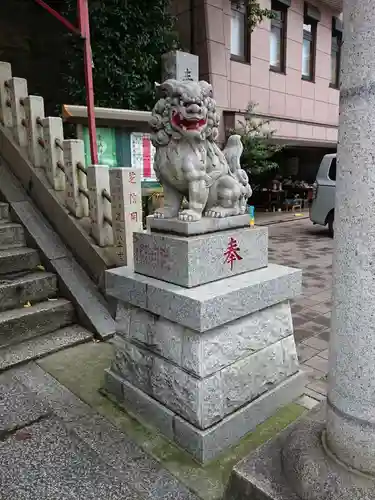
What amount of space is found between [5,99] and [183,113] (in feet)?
13.8

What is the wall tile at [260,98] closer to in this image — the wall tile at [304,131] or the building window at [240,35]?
the building window at [240,35]

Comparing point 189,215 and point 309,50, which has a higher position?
point 309,50

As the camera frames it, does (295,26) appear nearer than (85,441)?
No

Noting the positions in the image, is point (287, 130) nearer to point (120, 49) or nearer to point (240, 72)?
point (240, 72)

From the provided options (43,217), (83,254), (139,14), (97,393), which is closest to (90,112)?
(43,217)

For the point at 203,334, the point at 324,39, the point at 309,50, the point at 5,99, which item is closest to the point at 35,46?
the point at 5,99

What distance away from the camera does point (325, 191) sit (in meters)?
10.5

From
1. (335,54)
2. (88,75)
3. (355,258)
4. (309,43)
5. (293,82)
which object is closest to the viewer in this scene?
(355,258)

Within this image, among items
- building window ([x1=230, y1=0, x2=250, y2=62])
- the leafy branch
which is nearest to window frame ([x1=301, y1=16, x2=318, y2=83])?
building window ([x1=230, y1=0, x2=250, y2=62])

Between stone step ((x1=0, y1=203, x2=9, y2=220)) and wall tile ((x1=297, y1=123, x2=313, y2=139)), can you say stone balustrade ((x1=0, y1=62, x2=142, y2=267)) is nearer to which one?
stone step ((x1=0, y1=203, x2=9, y2=220))

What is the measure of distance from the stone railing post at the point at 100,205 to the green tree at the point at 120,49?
4393 mm

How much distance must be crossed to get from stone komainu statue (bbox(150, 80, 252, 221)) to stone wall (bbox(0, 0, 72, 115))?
7.24m

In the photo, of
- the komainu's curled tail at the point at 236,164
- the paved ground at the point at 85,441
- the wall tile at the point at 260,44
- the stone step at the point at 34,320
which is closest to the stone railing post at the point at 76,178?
the stone step at the point at 34,320

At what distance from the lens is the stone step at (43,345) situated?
3775 millimetres
